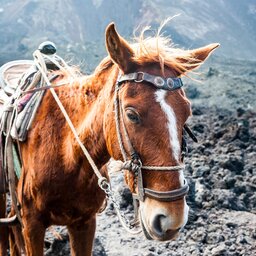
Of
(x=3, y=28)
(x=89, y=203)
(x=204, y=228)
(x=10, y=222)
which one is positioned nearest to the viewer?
(x=89, y=203)

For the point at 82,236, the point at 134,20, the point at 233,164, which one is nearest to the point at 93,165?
the point at 82,236

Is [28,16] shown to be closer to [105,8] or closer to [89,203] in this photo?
[105,8]

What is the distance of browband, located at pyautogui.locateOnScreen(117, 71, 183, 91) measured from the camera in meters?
2.26

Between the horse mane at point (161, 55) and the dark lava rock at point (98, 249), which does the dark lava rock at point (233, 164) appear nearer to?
the dark lava rock at point (98, 249)

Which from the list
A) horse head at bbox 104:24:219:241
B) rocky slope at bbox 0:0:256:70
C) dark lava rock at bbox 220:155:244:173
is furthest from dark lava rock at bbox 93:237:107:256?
rocky slope at bbox 0:0:256:70

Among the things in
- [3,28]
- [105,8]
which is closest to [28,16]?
[3,28]

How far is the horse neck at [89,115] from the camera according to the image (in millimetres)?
→ 2600

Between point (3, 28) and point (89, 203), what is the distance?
35.3 m

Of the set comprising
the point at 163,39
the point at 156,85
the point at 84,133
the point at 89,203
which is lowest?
the point at 89,203

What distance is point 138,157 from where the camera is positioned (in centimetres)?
Result: 222

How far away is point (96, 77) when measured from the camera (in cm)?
271

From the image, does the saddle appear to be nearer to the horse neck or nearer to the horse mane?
the horse neck

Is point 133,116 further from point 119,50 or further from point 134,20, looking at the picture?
point 134,20

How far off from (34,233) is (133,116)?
1249 millimetres
